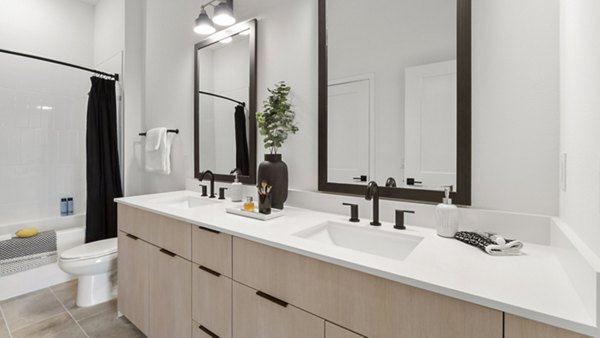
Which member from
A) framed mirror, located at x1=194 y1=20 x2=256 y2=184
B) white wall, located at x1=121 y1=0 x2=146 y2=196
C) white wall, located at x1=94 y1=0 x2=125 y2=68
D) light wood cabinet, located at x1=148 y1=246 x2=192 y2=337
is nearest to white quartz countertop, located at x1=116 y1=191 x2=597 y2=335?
light wood cabinet, located at x1=148 y1=246 x2=192 y2=337

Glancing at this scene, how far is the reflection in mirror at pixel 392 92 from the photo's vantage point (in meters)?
1.16

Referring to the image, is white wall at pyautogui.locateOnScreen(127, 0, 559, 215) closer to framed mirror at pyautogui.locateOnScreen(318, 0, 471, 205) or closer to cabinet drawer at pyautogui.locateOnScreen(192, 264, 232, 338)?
framed mirror at pyautogui.locateOnScreen(318, 0, 471, 205)

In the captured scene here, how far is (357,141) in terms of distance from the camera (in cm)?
141

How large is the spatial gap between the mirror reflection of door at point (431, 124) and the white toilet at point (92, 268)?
2282 millimetres

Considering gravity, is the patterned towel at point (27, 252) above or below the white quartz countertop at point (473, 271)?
below

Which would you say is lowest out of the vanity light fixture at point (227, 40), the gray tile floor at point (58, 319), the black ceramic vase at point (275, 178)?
the gray tile floor at point (58, 319)

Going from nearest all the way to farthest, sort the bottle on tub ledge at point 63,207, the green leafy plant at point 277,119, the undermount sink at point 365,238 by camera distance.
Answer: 1. the undermount sink at point 365,238
2. the green leafy plant at point 277,119
3. the bottle on tub ledge at point 63,207

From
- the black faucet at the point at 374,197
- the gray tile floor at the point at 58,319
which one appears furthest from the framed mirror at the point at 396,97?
the gray tile floor at the point at 58,319

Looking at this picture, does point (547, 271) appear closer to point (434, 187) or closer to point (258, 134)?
point (434, 187)

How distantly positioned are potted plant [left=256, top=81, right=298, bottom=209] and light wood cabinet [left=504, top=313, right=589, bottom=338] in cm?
109

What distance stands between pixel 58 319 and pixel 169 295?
1194 mm

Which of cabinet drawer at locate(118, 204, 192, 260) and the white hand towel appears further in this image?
the white hand towel

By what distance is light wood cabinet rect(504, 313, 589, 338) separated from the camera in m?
0.54

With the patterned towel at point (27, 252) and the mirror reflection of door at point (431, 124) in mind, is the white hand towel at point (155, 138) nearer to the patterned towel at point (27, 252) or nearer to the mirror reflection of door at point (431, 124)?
the patterned towel at point (27, 252)
